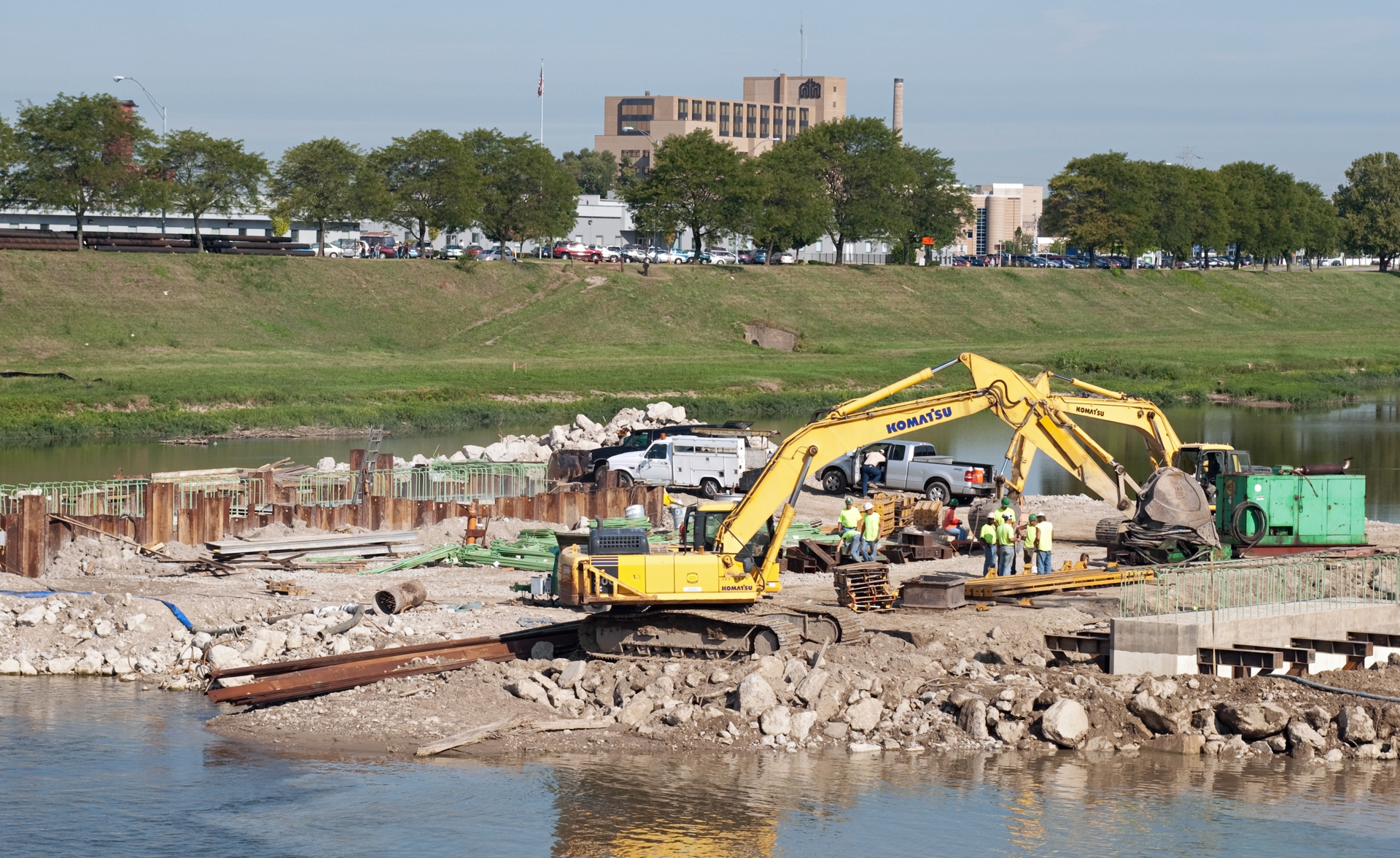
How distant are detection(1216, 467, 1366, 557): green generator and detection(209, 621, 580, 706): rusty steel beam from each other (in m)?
14.0

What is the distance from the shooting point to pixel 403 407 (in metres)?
60.8

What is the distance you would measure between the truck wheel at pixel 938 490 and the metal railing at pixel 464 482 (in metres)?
10.6

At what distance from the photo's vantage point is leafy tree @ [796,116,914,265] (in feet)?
368

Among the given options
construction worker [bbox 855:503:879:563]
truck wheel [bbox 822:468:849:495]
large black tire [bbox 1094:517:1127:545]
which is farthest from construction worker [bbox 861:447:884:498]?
construction worker [bbox 855:503:879:563]

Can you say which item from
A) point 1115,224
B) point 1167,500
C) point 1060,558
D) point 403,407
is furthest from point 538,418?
point 1115,224

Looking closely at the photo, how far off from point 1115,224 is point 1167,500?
97.6 m

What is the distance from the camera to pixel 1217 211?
132 m

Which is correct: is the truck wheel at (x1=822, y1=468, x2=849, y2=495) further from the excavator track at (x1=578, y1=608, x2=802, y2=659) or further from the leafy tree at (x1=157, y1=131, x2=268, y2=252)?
the leafy tree at (x1=157, y1=131, x2=268, y2=252)

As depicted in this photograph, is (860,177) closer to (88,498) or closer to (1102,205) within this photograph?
(1102,205)

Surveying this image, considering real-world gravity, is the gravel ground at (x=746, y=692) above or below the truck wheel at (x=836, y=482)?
below

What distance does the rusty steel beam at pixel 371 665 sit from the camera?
22.1 metres

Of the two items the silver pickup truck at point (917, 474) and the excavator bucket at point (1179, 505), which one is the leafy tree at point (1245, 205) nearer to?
the silver pickup truck at point (917, 474)

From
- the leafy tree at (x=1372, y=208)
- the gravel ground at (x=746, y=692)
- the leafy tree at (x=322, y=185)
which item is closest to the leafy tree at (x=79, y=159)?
the leafy tree at (x=322, y=185)

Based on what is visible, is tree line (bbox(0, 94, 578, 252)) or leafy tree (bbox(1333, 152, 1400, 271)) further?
leafy tree (bbox(1333, 152, 1400, 271))
